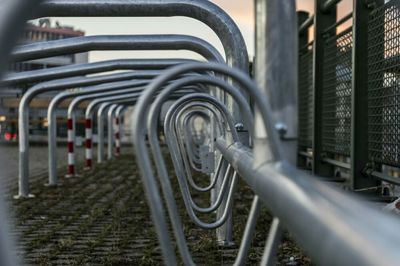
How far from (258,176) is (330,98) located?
4.54m

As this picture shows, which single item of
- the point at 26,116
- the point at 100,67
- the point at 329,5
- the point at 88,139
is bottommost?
the point at 88,139

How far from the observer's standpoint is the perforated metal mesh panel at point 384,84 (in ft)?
12.9

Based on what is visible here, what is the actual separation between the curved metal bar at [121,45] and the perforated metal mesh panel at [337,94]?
1.31 meters

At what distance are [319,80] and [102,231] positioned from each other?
2688mm

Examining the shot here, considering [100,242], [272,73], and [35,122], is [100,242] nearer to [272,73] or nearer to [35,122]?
[272,73]

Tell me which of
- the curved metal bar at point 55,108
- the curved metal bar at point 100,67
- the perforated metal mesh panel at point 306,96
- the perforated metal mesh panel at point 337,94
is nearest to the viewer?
the perforated metal mesh panel at point 337,94

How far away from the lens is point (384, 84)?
4.23 meters

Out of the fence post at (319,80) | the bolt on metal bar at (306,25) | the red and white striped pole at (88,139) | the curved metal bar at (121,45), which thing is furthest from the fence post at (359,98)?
the red and white striped pole at (88,139)

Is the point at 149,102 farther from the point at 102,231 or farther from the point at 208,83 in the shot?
the point at 102,231

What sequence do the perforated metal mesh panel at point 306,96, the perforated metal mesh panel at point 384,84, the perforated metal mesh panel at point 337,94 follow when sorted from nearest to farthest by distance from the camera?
the perforated metal mesh panel at point 384,84 < the perforated metal mesh panel at point 337,94 < the perforated metal mesh panel at point 306,96

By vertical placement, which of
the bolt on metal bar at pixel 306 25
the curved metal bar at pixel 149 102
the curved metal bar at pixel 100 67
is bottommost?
the curved metal bar at pixel 149 102

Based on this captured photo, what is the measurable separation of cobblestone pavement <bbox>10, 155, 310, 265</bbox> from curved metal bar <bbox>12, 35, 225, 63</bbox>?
1396mm

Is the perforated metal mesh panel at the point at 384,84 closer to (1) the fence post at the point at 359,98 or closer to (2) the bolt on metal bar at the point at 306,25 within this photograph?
(1) the fence post at the point at 359,98

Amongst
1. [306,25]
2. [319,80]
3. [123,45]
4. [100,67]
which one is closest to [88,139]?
[306,25]
